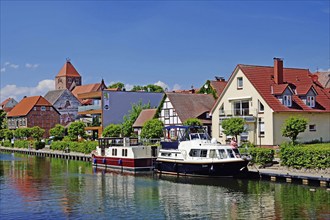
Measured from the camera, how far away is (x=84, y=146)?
70.3 m

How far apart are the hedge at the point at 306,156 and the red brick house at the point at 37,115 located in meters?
87.5

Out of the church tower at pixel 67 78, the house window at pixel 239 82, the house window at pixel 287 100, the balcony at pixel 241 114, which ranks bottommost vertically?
the balcony at pixel 241 114

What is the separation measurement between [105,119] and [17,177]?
123ft

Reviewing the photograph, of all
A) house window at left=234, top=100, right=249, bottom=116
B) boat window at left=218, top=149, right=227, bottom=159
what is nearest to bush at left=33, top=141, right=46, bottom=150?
house window at left=234, top=100, right=249, bottom=116

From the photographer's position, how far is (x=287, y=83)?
55969mm

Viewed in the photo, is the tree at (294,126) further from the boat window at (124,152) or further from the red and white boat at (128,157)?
the boat window at (124,152)

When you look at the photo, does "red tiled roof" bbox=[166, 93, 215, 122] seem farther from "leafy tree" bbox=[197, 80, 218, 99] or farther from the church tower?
the church tower

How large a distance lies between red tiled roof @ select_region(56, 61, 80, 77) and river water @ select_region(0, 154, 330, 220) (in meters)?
141

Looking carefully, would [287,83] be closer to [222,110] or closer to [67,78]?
[222,110]

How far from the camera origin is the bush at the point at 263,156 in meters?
41.2

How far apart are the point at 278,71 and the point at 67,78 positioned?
440ft

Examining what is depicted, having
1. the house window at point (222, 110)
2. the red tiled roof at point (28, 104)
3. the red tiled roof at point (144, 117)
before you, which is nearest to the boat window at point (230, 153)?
the house window at point (222, 110)

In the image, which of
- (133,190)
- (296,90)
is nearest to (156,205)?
(133,190)

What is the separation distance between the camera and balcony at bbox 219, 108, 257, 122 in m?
54.7
